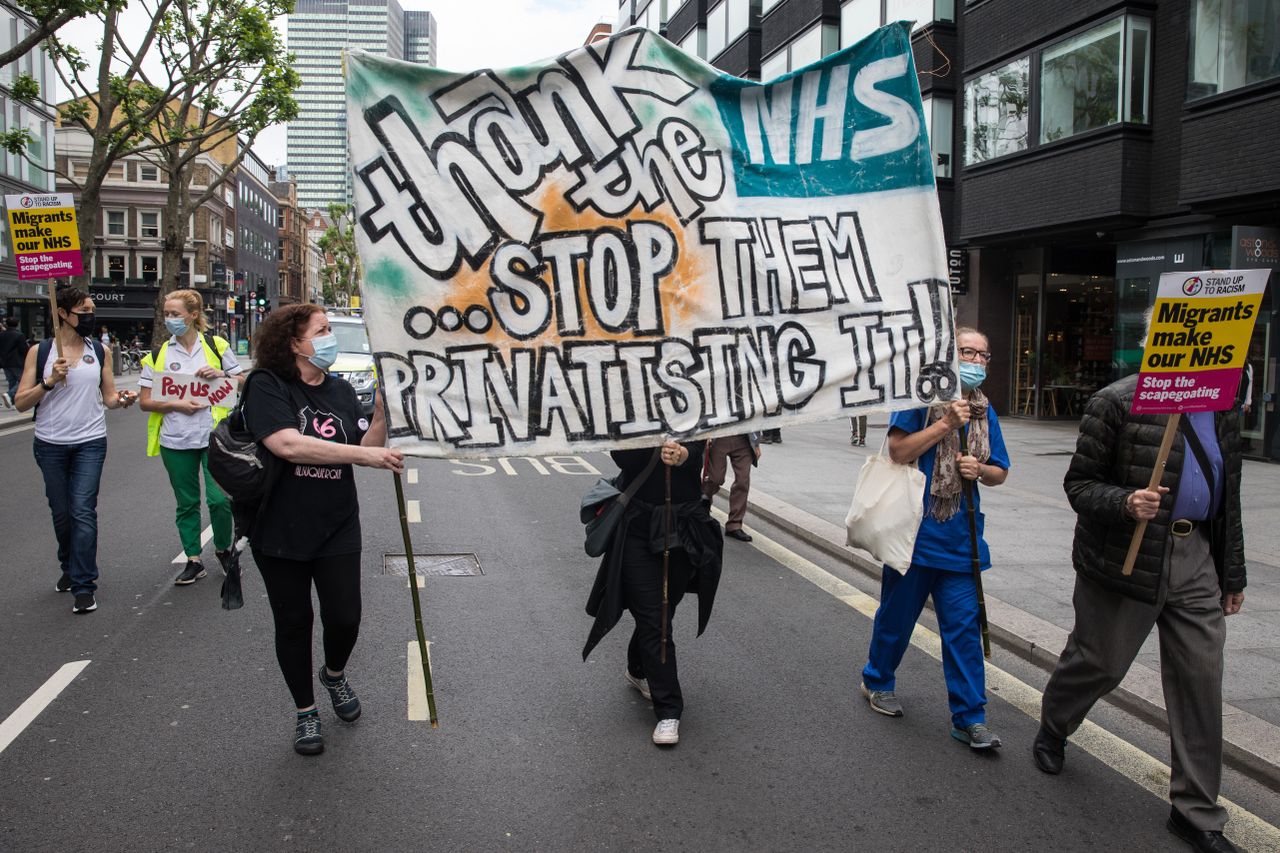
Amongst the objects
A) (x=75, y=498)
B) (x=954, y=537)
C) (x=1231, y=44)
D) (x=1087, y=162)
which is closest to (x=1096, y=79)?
(x=1087, y=162)

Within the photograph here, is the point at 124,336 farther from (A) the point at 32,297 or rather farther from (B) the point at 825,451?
(B) the point at 825,451

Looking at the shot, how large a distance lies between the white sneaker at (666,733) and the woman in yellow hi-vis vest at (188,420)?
380cm

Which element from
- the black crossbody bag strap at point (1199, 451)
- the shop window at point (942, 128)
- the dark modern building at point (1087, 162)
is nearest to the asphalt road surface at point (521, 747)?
the black crossbody bag strap at point (1199, 451)

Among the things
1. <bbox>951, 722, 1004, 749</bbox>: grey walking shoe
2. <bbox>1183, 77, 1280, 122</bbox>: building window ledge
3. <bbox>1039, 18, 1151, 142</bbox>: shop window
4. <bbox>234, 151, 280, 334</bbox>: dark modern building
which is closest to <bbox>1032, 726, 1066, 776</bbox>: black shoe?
<bbox>951, 722, 1004, 749</bbox>: grey walking shoe

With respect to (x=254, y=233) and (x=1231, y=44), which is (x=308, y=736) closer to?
(x=1231, y=44)

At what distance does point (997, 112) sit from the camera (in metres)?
20.7

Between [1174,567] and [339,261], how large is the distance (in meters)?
115

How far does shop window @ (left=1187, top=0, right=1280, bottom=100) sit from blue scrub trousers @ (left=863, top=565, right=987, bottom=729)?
1372cm

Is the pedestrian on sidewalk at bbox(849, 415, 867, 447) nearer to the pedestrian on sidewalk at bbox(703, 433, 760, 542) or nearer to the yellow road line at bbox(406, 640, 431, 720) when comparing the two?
the pedestrian on sidewalk at bbox(703, 433, 760, 542)

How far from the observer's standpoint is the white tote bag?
4398 mm

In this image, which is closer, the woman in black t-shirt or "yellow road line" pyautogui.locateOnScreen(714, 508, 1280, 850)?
"yellow road line" pyautogui.locateOnScreen(714, 508, 1280, 850)

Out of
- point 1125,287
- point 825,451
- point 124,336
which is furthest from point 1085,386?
point 124,336

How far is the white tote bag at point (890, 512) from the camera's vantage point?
14.4ft

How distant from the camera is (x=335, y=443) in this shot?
4.05 meters
